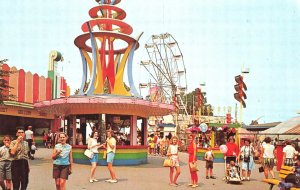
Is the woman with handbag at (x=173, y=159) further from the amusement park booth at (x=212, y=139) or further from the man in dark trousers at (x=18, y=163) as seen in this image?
the amusement park booth at (x=212, y=139)

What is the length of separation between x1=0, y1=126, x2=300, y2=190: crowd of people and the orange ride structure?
244cm

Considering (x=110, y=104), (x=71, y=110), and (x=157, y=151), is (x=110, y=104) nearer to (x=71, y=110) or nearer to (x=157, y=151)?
(x=71, y=110)

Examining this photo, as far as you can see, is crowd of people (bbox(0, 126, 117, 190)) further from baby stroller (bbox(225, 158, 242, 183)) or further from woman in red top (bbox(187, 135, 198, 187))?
baby stroller (bbox(225, 158, 242, 183))

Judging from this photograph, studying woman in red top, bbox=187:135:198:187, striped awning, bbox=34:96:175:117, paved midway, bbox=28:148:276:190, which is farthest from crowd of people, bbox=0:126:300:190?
striped awning, bbox=34:96:175:117

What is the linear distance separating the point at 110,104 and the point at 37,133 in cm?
1916

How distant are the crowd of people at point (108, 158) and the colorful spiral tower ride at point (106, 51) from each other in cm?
413

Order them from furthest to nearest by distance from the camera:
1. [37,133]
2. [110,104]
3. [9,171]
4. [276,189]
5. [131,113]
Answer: [37,133]
[131,113]
[110,104]
[276,189]
[9,171]

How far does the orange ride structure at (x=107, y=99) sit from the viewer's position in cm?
1750

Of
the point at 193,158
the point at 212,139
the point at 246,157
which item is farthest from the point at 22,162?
the point at 212,139

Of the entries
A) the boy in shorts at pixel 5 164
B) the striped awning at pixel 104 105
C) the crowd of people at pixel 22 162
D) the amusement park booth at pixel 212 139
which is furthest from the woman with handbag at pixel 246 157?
the amusement park booth at pixel 212 139

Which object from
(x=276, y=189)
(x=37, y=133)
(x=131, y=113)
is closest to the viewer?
(x=276, y=189)

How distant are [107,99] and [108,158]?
5.22m

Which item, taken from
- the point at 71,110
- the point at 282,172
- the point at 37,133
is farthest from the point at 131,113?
the point at 37,133

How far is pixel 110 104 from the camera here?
678 inches
